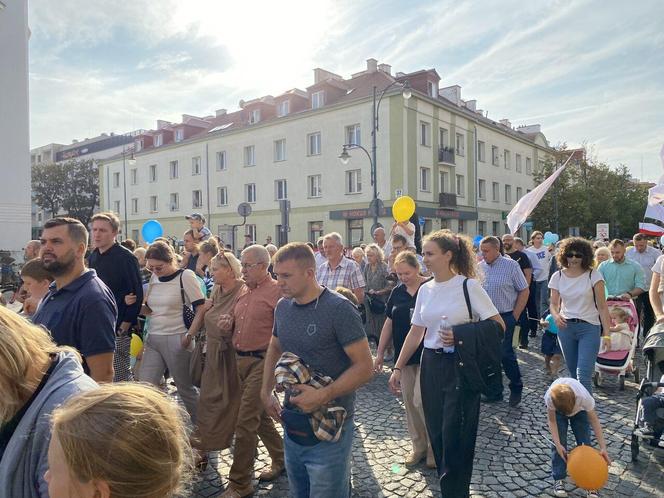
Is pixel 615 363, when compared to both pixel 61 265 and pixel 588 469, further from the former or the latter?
pixel 61 265

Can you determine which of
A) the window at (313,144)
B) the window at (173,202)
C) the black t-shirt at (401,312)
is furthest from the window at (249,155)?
the black t-shirt at (401,312)

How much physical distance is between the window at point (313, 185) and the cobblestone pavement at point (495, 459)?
27447 mm

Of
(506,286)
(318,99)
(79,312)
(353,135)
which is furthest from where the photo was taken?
(318,99)

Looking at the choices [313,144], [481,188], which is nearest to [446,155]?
[481,188]

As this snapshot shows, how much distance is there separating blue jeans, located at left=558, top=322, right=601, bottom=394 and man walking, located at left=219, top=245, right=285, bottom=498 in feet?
9.61

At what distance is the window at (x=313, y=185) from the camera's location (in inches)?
1288

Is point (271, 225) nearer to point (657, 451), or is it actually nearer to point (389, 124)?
Answer: point (389, 124)

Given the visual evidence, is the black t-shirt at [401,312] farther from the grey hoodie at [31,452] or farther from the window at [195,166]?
the window at [195,166]

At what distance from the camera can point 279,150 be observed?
Result: 34625 millimetres

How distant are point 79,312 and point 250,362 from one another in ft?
4.77

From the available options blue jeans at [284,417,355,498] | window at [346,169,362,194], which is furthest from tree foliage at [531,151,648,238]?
blue jeans at [284,417,355,498]

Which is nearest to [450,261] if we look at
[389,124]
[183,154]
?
[389,124]

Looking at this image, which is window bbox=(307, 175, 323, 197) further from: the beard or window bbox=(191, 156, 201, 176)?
the beard

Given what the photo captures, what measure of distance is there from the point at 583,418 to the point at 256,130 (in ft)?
111
